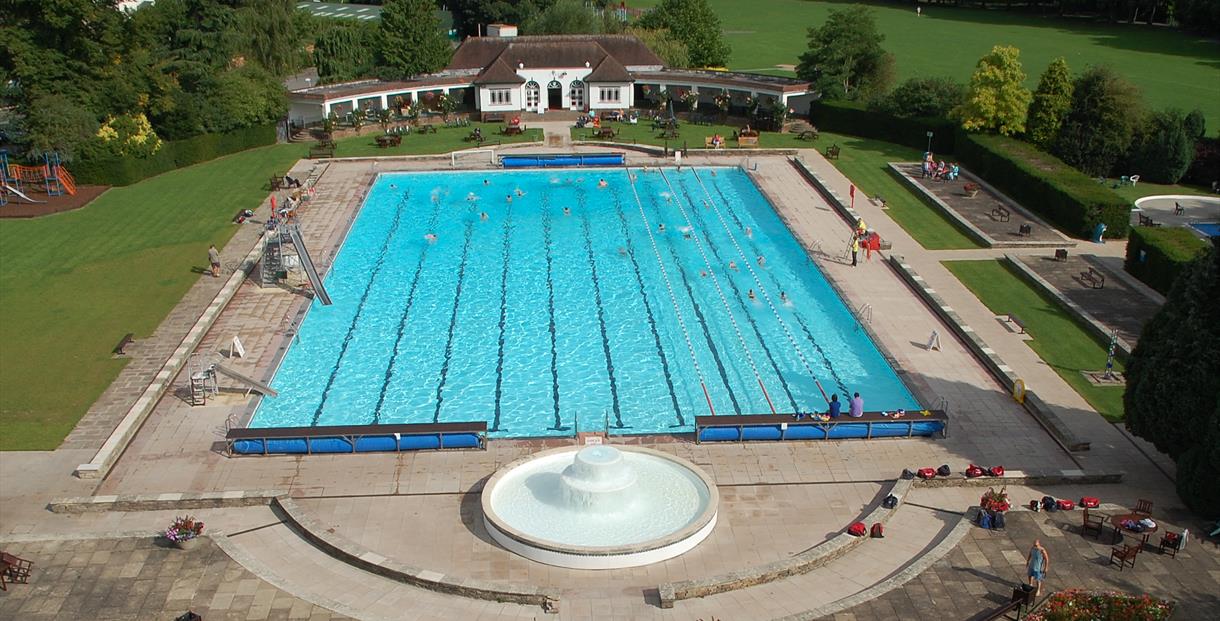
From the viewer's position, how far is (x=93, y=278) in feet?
114

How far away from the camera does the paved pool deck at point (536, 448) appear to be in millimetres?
18281

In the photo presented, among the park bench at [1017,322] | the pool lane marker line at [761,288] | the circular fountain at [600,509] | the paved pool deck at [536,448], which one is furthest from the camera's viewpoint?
the park bench at [1017,322]

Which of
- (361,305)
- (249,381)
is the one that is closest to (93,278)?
(361,305)

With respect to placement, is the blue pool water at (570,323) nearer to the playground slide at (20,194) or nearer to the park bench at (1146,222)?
the park bench at (1146,222)

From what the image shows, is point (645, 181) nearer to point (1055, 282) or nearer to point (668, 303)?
point (668, 303)

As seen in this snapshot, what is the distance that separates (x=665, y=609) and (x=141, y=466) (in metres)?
12.6

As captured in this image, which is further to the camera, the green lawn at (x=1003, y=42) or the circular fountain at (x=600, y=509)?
the green lawn at (x=1003, y=42)

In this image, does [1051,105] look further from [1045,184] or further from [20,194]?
[20,194]

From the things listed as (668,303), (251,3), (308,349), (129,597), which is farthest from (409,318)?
(251,3)

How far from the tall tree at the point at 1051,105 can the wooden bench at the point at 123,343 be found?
126 ft

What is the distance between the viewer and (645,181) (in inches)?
1873

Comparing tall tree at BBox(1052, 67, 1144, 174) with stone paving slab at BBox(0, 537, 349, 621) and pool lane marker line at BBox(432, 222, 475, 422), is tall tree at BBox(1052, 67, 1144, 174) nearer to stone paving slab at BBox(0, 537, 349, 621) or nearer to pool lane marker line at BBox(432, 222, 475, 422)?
pool lane marker line at BBox(432, 222, 475, 422)

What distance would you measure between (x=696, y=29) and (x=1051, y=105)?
2999cm

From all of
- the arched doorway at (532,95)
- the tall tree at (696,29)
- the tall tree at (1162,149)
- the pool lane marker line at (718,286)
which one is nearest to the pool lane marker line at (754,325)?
the pool lane marker line at (718,286)
